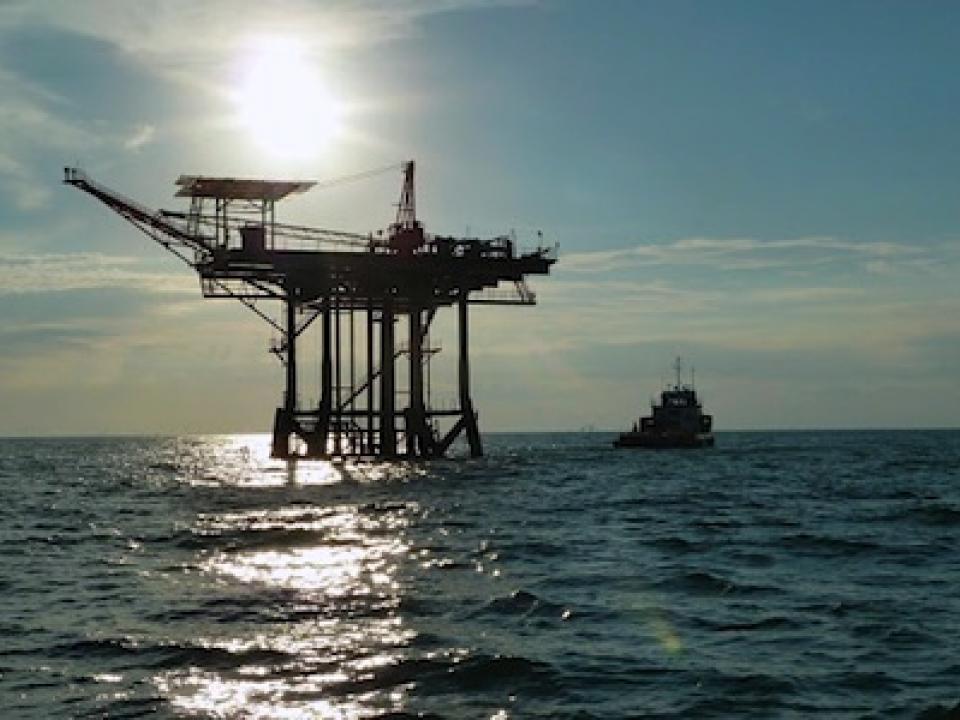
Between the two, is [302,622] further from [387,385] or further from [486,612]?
[387,385]

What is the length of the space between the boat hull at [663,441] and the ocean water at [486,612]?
7440 centimetres

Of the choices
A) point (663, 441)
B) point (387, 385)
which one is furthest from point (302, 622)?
point (663, 441)

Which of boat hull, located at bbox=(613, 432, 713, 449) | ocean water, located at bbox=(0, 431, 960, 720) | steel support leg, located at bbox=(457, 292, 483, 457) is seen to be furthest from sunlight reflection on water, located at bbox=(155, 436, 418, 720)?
boat hull, located at bbox=(613, 432, 713, 449)

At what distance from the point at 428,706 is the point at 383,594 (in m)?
8.85

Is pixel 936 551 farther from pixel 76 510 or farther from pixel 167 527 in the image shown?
pixel 76 510

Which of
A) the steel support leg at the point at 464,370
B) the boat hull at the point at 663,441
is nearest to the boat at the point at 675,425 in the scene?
the boat hull at the point at 663,441

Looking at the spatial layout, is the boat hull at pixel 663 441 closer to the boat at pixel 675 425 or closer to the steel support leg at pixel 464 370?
the boat at pixel 675 425

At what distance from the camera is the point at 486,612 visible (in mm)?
21969

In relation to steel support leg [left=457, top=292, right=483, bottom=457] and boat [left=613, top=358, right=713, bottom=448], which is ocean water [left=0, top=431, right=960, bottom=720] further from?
boat [left=613, top=358, right=713, bottom=448]

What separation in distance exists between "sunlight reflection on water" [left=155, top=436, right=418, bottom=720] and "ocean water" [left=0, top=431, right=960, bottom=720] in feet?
0.21

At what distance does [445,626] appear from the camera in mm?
20656

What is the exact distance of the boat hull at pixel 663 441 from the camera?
398 feet

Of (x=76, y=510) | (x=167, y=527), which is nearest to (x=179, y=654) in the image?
(x=167, y=527)

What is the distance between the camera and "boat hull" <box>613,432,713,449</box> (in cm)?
12125
